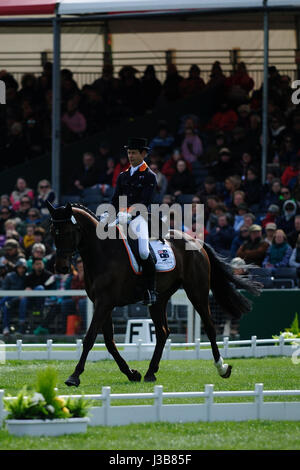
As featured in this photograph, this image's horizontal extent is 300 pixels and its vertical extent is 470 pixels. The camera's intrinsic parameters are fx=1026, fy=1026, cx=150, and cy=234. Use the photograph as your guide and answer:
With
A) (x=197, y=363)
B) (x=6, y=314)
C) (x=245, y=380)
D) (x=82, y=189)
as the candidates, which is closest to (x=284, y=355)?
(x=197, y=363)

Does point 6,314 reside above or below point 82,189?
below

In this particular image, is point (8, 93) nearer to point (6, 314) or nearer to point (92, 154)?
point (92, 154)

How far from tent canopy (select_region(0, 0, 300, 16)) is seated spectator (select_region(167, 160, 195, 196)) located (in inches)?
125

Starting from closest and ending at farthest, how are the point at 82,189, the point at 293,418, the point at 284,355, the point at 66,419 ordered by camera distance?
the point at 66,419, the point at 293,418, the point at 284,355, the point at 82,189

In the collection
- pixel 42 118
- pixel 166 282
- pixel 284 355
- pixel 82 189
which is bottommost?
pixel 284 355

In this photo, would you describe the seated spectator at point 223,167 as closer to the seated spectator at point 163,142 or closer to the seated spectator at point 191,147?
the seated spectator at point 191,147

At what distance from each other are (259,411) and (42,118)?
55.7ft

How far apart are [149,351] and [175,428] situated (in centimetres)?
579

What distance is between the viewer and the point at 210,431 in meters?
8.26

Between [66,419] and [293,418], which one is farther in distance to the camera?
[293,418]

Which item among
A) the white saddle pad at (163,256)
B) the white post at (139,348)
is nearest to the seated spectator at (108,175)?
the white post at (139,348)

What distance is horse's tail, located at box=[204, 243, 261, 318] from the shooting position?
1251 centimetres

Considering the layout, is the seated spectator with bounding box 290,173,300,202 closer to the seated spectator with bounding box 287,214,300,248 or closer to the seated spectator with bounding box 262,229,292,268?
the seated spectator with bounding box 287,214,300,248

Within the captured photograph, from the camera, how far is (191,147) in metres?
22.5
